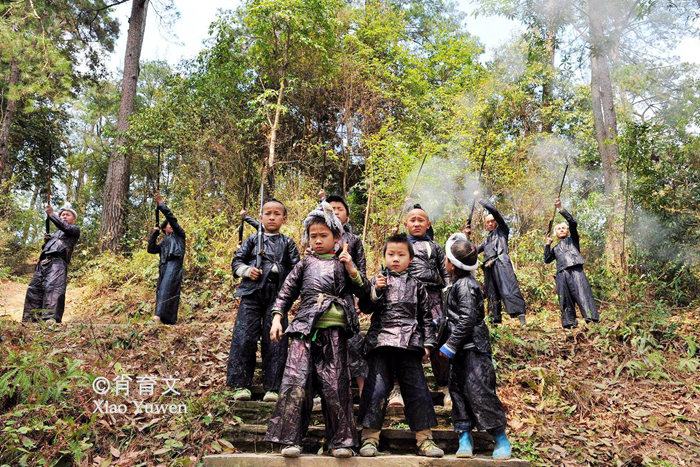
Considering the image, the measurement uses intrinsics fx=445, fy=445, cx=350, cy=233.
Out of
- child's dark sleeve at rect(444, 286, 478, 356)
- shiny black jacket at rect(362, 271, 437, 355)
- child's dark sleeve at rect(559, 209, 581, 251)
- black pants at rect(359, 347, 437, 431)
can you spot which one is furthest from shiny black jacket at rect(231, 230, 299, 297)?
child's dark sleeve at rect(559, 209, 581, 251)

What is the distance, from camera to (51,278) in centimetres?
691

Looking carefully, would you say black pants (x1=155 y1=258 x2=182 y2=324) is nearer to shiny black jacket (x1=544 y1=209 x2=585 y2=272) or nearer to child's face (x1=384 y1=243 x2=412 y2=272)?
child's face (x1=384 y1=243 x2=412 y2=272)

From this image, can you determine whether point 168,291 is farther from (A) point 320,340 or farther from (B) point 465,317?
(B) point 465,317

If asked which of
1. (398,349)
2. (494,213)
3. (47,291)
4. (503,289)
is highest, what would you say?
(494,213)

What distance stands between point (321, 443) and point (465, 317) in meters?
1.64

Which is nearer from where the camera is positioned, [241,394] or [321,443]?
[321,443]

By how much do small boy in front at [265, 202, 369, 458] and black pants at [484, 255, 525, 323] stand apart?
3.73 meters

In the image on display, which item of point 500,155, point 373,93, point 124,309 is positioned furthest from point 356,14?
point 124,309

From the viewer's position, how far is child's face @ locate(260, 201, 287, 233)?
4.60 metres

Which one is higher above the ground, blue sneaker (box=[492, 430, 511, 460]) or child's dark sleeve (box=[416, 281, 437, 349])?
child's dark sleeve (box=[416, 281, 437, 349])

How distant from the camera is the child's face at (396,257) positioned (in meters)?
3.93

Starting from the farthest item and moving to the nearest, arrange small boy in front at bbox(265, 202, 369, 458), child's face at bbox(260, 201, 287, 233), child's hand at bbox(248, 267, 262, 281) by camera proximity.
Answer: child's face at bbox(260, 201, 287, 233), child's hand at bbox(248, 267, 262, 281), small boy in front at bbox(265, 202, 369, 458)

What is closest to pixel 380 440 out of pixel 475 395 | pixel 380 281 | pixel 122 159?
pixel 475 395

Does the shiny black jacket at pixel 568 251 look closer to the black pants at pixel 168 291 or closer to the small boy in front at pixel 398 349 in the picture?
the small boy in front at pixel 398 349
